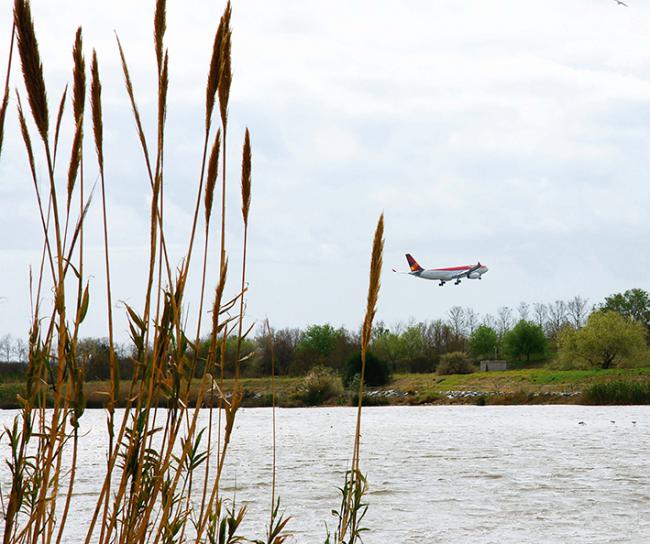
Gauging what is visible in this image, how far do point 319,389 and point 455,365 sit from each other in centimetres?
1467

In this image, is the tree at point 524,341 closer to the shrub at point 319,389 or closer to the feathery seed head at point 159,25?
the shrub at point 319,389

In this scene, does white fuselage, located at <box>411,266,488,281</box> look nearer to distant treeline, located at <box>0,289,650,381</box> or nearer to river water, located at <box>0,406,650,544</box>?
distant treeline, located at <box>0,289,650,381</box>

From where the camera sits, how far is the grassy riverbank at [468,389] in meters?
30.9

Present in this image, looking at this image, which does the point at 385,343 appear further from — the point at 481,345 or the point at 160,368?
the point at 160,368

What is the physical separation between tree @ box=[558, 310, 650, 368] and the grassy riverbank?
5.87 feet

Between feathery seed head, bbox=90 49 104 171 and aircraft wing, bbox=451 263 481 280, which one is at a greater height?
aircraft wing, bbox=451 263 481 280

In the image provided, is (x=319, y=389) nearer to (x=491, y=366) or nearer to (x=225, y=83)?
(x=491, y=366)

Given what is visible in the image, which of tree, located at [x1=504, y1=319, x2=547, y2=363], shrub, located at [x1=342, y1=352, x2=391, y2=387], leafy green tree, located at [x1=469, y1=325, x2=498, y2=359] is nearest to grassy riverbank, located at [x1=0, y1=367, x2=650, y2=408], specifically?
shrub, located at [x1=342, y1=352, x2=391, y2=387]

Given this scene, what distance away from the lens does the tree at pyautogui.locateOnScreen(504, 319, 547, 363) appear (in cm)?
5612

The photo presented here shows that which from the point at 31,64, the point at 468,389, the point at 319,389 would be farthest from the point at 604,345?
the point at 31,64

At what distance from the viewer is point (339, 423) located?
20125mm

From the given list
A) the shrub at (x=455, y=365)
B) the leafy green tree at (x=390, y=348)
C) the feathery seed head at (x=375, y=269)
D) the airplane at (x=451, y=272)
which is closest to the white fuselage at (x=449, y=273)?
the airplane at (x=451, y=272)

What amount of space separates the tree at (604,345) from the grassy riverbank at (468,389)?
5.87ft

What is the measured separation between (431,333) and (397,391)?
1400 inches
